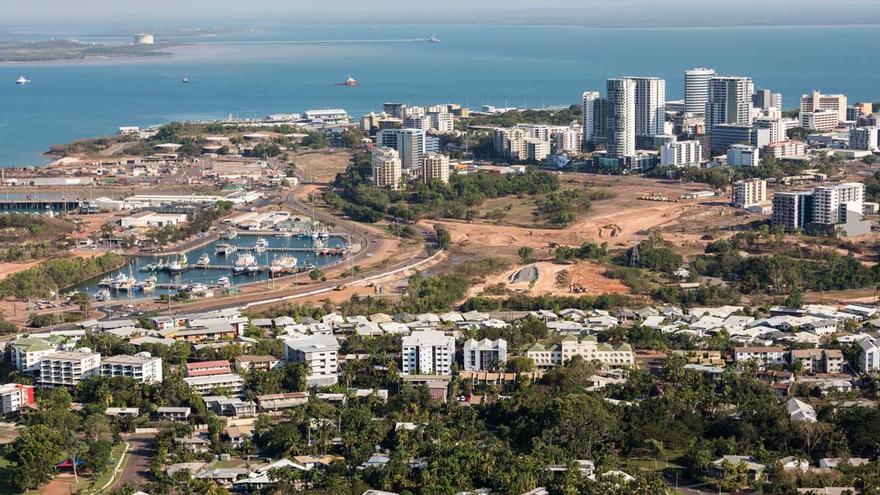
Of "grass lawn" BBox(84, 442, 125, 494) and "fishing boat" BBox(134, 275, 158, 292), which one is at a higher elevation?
"grass lawn" BBox(84, 442, 125, 494)

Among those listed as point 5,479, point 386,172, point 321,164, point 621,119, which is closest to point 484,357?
point 5,479

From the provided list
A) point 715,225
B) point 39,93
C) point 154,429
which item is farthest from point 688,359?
point 39,93

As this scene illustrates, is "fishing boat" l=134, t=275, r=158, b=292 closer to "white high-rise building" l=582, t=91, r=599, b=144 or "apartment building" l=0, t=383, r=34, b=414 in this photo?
"apartment building" l=0, t=383, r=34, b=414

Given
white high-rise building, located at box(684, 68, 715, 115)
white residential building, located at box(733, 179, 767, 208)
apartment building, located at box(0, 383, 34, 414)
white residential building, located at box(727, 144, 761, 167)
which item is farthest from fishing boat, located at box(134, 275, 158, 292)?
white high-rise building, located at box(684, 68, 715, 115)

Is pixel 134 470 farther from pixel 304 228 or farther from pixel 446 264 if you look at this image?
pixel 304 228

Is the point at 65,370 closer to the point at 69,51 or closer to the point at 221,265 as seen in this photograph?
the point at 221,265

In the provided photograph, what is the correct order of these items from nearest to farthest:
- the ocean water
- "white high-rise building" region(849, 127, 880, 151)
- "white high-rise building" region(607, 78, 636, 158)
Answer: "white high-rise building" region(849, 127, 880, 151) < "white high-rise building" region(607, 78, 636, 158) < the ocean water
